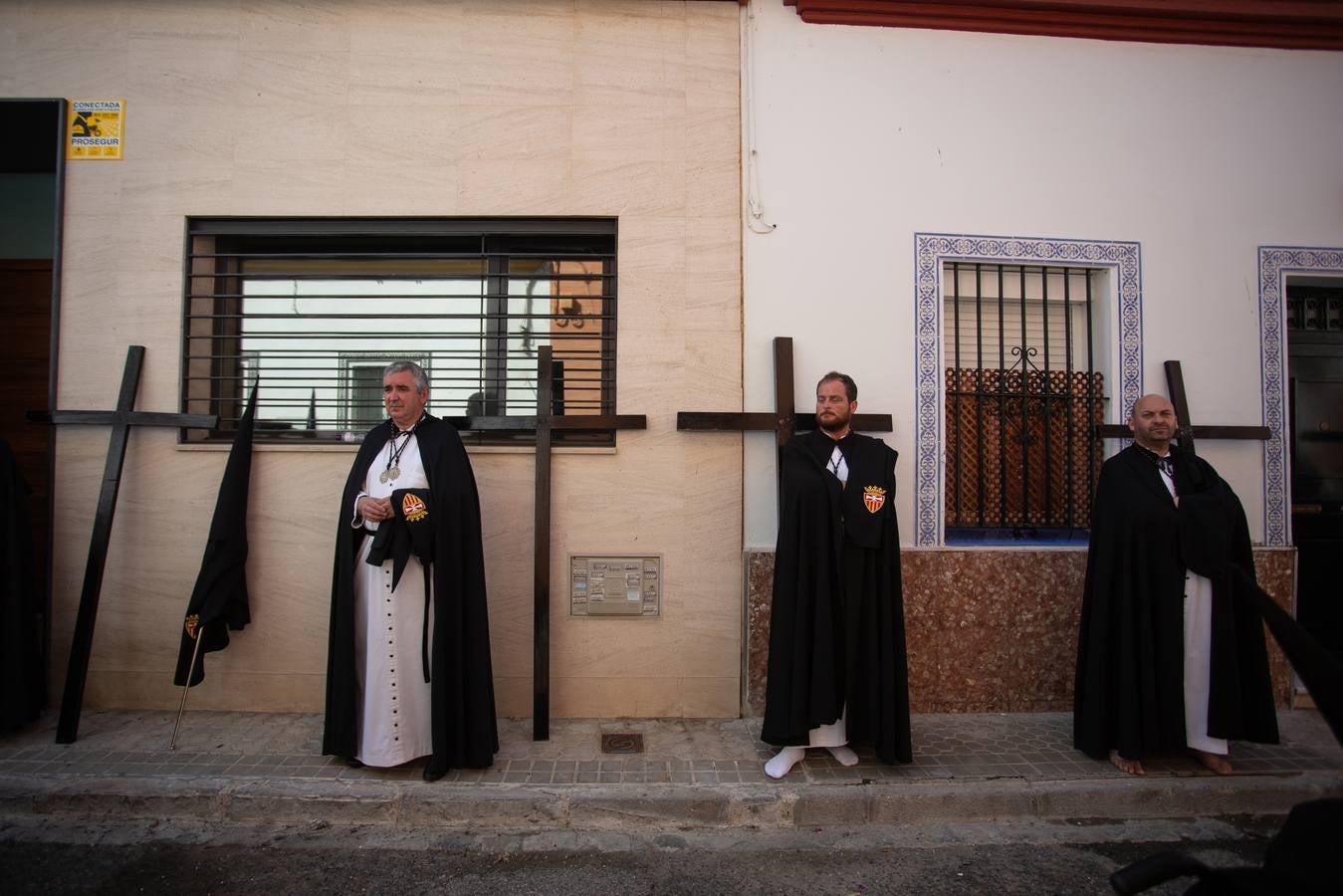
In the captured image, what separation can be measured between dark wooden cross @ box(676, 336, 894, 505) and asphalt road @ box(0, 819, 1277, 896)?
2.20 meters

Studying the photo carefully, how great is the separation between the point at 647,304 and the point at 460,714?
2.65m

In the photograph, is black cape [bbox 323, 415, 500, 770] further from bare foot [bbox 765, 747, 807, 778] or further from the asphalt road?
bare foot [bbox 765, 747, 807, 778]

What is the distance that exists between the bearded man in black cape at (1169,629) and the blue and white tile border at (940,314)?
3.20 feet

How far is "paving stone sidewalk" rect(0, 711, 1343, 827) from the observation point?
359 cm

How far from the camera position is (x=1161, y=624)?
3.89m

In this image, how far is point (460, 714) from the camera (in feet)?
12.5

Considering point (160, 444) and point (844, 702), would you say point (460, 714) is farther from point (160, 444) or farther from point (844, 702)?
point (160, 444)

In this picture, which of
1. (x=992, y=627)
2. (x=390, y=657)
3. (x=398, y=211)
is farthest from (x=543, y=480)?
(x=992, y=627)

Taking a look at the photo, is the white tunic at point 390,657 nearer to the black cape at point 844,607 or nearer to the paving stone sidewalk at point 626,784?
the paving stone sidewalk at point 626,784

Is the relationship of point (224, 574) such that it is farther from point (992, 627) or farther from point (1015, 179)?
point (1015, 179)

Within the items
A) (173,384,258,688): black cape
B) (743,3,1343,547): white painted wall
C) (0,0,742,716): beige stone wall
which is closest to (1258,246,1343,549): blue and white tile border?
(743,3,1343,547): white painted wall

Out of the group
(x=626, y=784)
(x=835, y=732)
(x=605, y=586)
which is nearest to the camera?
(x=626, y=784)

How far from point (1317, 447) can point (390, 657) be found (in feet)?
20.9

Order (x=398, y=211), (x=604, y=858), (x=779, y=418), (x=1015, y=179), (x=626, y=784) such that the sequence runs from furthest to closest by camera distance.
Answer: (x=1015, y=179)
(x=398, y=211)
(x=779, y=418)
(x=626, y=784)
(x=604, y=858)
